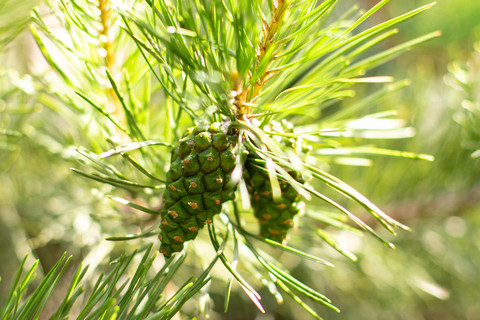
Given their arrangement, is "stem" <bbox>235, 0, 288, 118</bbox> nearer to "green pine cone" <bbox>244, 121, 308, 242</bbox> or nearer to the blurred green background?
"green pine cone" <bbox>244, 121, 308, 242</bbox>

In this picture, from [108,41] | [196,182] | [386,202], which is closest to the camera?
[196,182]

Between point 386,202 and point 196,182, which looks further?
point 386,202

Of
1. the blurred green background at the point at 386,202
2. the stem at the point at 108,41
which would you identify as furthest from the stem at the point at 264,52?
the blurred green background at the point at 386,202

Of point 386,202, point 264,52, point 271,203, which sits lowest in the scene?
point 386,202

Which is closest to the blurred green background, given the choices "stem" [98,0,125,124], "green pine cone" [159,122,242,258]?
"stem" [98,0,125,124]

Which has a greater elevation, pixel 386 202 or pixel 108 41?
pixel 108 41

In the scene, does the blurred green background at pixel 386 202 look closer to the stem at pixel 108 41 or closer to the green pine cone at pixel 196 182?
the stem at pixel 108 41

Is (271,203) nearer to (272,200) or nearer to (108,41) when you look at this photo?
(272,200)

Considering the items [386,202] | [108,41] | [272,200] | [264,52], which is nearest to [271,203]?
[272,200]
